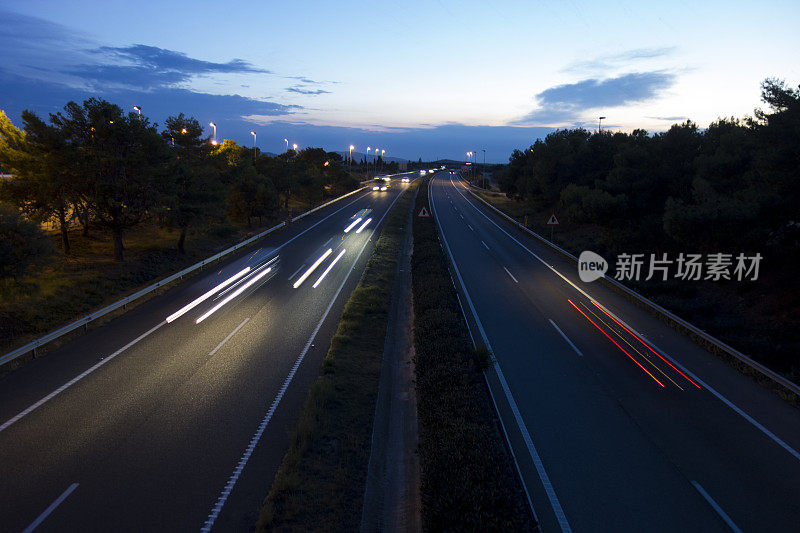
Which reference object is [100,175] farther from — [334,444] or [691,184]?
[691,184]

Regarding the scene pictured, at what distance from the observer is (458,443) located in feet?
28.1

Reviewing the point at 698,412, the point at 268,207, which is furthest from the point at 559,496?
the point at 268,207

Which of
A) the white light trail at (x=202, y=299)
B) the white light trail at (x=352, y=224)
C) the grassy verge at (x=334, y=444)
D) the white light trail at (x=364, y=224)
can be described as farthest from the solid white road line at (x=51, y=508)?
the white light trail at (x=364, y=224)

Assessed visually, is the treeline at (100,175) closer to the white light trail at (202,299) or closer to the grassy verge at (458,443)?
the white light trail at (202,299)

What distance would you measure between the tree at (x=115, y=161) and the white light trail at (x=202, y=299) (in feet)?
23.2

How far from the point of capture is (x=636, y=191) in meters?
26.0

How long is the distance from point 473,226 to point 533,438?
35.1 m

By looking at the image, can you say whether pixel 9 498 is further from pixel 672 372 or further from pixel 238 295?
pixel 672 372

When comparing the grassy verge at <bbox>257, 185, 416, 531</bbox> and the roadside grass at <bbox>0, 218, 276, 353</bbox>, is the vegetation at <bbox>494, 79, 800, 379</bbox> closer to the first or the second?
the grassy verge at <bbox>257, 185, 416, 531</bbox>

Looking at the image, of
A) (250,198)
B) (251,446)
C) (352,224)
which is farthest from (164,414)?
(352,224)

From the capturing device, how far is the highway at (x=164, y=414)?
7.43 meters

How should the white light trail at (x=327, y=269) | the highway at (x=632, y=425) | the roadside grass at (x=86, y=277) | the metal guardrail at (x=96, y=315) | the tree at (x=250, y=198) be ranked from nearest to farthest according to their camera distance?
the highway at (x=632, y=425), the metal guardrail at (x=96, y=315), the roadside grass at (x=86, y=277), the white light trail at (x=327, y=269), the tree at (x=250, y=198)

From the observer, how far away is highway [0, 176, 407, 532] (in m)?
7.43

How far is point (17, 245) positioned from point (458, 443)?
16.9 meters
